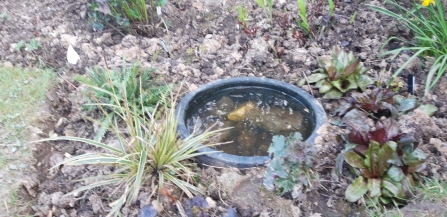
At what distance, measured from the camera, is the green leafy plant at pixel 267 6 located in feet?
12.2

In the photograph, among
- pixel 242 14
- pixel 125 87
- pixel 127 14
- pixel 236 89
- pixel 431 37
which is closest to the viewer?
pixel 125 87

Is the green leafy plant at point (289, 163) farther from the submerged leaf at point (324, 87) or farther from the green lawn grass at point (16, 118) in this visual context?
the green lawn grass at point (16, 118)

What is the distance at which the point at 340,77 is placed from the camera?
3.18 metres

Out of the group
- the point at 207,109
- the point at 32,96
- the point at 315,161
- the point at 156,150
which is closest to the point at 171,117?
the point at 156,150

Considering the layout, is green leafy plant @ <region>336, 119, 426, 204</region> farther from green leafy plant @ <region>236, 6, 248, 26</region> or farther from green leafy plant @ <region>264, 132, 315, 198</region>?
green leafy plant @ <region>236, 6, 248, 26</region>

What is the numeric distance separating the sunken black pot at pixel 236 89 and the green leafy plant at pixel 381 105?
20 cm

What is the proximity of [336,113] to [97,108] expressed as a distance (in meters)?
1.72

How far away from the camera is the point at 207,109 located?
312 centimetres

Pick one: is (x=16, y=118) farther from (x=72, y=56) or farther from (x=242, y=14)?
(x=242, y=14)

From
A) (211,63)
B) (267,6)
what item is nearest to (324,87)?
(211,63)

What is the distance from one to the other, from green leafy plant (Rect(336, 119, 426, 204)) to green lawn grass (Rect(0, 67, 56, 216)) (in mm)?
1919

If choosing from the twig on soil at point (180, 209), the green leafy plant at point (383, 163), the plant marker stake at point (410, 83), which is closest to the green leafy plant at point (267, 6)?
the plant marker stake at point (410, 83)

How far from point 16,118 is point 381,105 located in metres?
2.51

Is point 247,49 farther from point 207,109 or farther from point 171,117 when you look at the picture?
point 171,117
